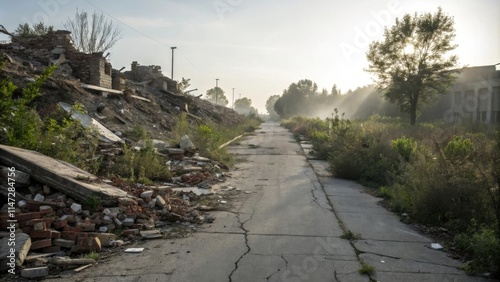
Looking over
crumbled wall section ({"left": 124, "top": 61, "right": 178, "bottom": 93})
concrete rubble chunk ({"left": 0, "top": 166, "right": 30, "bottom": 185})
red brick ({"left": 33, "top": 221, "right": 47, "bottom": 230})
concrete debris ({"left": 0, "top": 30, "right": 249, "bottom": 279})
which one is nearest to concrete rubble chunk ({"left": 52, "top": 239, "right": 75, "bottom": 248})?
concrete debris ({"left": 0, "top": 30, "right": 249, "bottom": 279})

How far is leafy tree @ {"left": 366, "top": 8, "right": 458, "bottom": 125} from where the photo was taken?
32.0 meters

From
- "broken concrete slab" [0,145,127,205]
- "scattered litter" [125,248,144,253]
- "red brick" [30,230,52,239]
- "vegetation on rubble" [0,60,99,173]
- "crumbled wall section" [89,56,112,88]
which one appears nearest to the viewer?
"red brick" [30,230,52,239]

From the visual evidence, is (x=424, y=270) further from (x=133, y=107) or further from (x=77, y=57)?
(x=77, y=57)

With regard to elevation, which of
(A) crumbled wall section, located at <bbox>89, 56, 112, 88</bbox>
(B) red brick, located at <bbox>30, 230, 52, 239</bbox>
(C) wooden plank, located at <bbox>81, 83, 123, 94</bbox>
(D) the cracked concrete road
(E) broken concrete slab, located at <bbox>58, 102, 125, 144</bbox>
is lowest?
(D) the cracked concrete road

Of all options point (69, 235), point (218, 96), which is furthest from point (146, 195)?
point (218, 96)

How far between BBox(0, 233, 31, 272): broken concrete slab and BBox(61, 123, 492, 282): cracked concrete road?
0.67 meters

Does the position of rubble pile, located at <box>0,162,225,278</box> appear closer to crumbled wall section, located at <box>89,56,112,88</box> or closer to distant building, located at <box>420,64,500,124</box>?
crumbled wall section, located at <box>89,56,112,88</box>

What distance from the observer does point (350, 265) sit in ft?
13.4

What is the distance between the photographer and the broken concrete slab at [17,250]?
3.76m

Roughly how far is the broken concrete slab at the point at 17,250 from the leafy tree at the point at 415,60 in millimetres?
33778

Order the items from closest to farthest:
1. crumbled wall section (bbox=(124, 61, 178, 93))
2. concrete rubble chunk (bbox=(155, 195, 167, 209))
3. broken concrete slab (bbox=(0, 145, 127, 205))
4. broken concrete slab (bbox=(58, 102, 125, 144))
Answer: broken concrete slab (bbox=(0, 145, 127, 205)) < concrete rubble chunk (bbox=(155, 195, 167, 209)) < broken concrete slab (bbox=(58, 102, 125, 144)) < crumbled wall section (bbox=(124, 61, 178, 93))

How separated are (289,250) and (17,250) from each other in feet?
10.1

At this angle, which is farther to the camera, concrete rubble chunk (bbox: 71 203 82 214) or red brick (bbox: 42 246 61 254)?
concrete rubble chunk (bbox: 71 203 82 214)

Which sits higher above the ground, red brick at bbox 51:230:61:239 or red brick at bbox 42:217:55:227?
red brick at bbox 42:217:55:227
